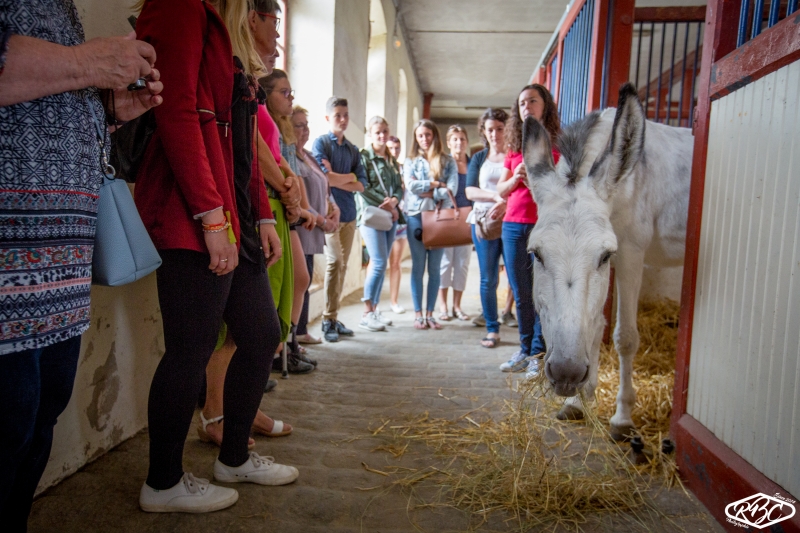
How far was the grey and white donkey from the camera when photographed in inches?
70.7

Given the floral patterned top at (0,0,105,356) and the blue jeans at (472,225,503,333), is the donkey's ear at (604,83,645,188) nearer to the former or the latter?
the floral patterned top at (0,0,105,356)

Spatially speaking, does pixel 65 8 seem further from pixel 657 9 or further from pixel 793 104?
pixel 657 9

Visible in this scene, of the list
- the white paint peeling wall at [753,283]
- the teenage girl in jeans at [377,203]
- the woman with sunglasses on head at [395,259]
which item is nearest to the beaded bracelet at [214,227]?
the white paint peeling wall at [753,283]

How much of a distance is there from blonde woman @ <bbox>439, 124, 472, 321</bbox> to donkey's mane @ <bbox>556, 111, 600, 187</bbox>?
2.70 m

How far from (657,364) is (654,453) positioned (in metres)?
1.61

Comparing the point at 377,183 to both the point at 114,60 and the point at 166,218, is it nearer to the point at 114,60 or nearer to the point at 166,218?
the point at 166,218

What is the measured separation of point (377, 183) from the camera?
4785 mm

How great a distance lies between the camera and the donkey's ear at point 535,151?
87.0 inches

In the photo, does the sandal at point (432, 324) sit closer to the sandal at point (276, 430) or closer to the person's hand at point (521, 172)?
the person's hand at point (521, 172)

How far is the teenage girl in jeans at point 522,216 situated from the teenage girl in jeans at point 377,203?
147 centimetres

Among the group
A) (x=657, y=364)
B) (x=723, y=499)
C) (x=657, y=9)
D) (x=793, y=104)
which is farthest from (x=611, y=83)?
(x=723, y=499)

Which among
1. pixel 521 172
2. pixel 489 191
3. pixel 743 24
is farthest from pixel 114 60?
pixel 489 191

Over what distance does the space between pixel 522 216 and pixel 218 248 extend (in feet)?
7.91

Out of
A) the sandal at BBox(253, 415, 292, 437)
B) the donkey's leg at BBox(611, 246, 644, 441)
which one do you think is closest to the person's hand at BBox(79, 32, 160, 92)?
the sandal at BBox(253, 415, 292, 437)
